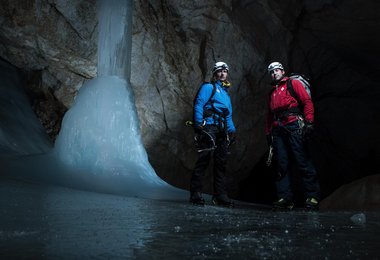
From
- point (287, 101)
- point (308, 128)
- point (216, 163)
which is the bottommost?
point (216, 163)

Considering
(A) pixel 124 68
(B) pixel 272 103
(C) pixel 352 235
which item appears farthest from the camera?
(A) pixel 124 68

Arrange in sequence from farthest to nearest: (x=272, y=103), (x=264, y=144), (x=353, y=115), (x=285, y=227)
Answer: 1. (x=353, y=115)
2. (x=264, y=144)
3. (x=272, y=103)
4. (x=285, y=227)

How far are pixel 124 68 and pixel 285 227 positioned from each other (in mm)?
4916

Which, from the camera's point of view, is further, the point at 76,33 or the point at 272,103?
the point at 76,33

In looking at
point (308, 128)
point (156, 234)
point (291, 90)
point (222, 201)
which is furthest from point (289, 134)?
point (156, 234)

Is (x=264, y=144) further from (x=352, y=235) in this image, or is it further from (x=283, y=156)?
(x=352, y=235)

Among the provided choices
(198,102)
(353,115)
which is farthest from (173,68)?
(353,115)

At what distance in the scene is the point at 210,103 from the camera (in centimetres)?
584

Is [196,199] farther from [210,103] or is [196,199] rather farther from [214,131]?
[210,103]

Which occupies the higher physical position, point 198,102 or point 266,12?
point 266,12

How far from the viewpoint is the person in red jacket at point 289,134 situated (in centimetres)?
573

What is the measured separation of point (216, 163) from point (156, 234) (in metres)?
3.27

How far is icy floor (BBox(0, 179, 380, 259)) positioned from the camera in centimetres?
207

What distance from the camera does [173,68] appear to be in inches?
327
